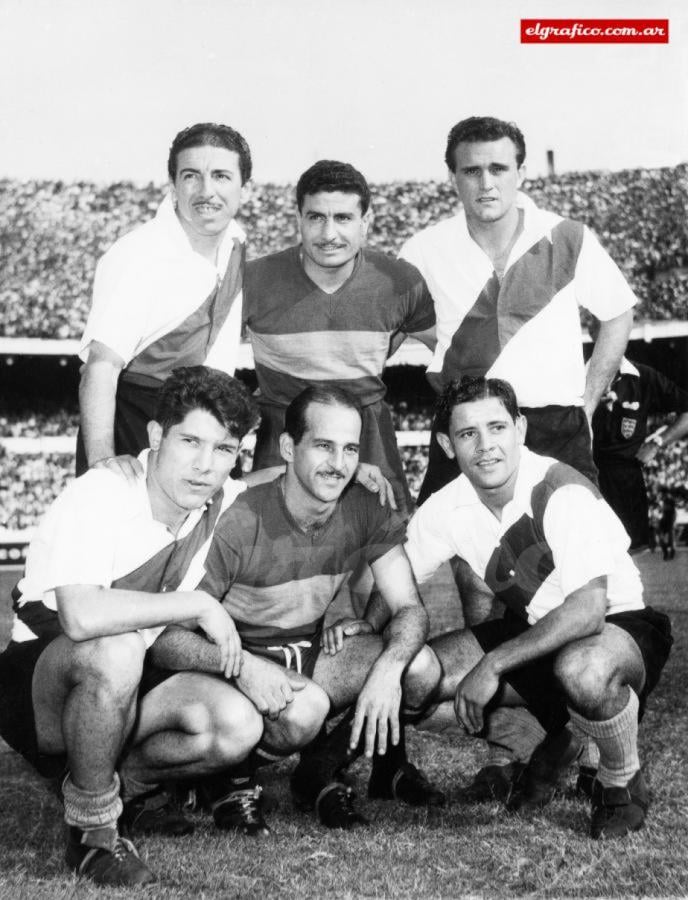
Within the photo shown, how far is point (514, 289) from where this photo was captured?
3.20 metres

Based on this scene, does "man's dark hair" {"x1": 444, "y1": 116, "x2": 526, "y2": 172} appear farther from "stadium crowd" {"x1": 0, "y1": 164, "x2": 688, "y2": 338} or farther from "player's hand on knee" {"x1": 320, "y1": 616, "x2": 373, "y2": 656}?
"player's hand on knee" {"x1": 320, "y1": 616, "x2": 373, "y2": 656}

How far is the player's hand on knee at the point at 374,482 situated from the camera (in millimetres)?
2703

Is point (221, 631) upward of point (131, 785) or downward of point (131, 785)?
upward

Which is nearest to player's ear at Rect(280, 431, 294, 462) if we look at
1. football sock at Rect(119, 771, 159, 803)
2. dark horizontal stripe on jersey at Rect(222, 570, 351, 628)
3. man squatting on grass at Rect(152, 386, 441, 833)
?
man squatting on grass at Rect(152, 386, 441, 833)

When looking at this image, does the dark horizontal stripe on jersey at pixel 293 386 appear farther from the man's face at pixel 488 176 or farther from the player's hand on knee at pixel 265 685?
the player's hand on knee at pixel 265 685

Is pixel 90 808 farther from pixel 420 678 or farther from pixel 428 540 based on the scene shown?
pixel 428 540

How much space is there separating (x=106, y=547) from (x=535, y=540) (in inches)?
42.1

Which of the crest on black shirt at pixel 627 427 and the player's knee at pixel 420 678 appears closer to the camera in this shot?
the player's knee at pixel 420 678

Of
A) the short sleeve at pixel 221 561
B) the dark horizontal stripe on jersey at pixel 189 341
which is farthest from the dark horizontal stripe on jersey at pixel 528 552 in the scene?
the dark horizontal stripe on jersey at pixel 189 341

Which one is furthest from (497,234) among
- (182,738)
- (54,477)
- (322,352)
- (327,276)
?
(54,477)

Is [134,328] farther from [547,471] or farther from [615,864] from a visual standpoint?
[615,864]

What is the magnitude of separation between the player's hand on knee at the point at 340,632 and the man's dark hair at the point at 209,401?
0.57 m

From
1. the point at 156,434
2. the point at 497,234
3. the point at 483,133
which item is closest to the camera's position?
the point at 156,434

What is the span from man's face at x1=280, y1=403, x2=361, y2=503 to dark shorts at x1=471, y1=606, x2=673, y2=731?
23.9 inches
